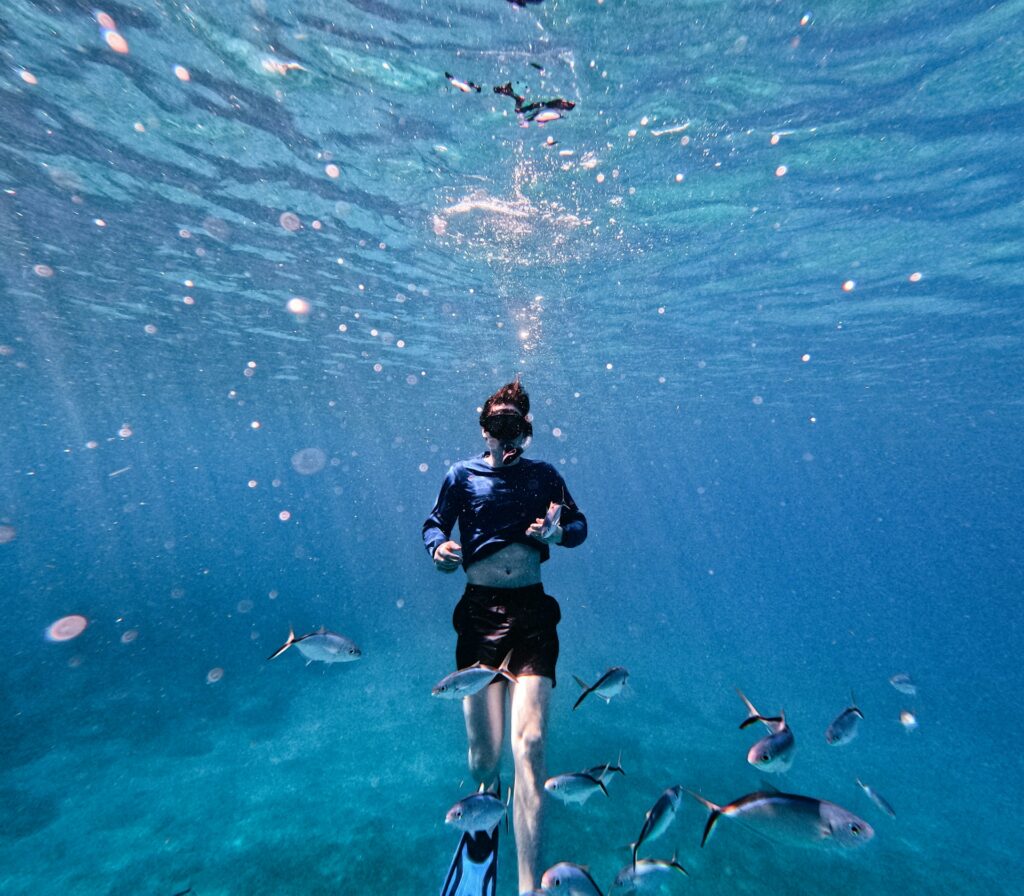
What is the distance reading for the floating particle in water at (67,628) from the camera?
18516 millimetres

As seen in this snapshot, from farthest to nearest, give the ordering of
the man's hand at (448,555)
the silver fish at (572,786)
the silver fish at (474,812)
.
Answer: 1. the man's hand at (448,555)
2. the silver fish at (572,786)
3. the silver fish at (474,812)

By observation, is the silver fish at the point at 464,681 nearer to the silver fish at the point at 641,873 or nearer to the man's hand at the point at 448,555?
the man's hand at the point at 448,555

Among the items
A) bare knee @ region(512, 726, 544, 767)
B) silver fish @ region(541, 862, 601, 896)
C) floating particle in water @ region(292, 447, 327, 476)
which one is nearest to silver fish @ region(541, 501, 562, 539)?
bare knee @ region(512, 726, 544, 767)

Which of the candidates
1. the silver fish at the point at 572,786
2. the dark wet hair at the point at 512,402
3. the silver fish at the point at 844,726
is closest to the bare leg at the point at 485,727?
the silver fish at the point at 572,786

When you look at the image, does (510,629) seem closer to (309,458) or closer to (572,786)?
(572,786)

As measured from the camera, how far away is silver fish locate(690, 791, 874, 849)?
9.44ft

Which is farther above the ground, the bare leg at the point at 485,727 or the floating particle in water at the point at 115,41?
the floating particle in water at the point at 115,41

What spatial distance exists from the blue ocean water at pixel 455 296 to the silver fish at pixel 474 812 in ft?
16.8

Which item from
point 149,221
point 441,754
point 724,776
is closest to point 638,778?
point 724,776

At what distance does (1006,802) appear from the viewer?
539 inches

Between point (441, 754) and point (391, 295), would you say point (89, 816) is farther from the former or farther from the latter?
point (391, 295)

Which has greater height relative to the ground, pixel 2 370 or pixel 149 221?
pixel 2 370

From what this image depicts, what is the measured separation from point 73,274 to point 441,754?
2206 centimetres

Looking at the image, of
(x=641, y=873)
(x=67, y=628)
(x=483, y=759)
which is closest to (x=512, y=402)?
(x=483, y=759)
